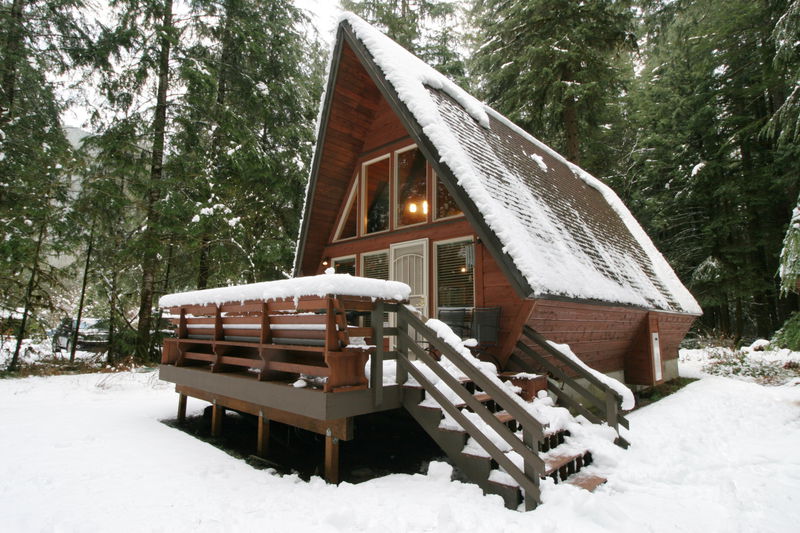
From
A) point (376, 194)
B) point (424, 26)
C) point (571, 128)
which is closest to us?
point (376, 194)

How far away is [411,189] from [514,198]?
2297mm

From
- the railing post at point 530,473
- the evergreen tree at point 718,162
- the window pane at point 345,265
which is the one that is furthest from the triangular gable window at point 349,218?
the evergreen tree at point 718,162

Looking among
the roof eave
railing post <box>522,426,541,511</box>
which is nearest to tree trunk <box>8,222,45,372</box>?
the roof eave

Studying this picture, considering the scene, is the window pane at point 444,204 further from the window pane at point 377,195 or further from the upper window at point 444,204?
the window pane at point 377,195

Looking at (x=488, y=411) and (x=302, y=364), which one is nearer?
(x=488, y=411)

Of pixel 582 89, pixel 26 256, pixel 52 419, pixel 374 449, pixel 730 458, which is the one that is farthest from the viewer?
pixel 582 89

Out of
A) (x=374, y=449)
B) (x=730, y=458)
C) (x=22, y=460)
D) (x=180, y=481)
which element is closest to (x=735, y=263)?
(x=730, y=458)

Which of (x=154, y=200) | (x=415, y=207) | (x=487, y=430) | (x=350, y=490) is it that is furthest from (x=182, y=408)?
(x=154, y=200)

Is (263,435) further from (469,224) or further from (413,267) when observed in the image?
(469,224)

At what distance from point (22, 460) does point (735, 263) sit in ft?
61.1

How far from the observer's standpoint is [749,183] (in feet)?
46.8

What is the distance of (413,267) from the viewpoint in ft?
24.2

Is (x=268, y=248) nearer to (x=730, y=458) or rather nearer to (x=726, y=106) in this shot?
(x=730, y=458)

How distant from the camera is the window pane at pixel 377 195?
8.17 metres
